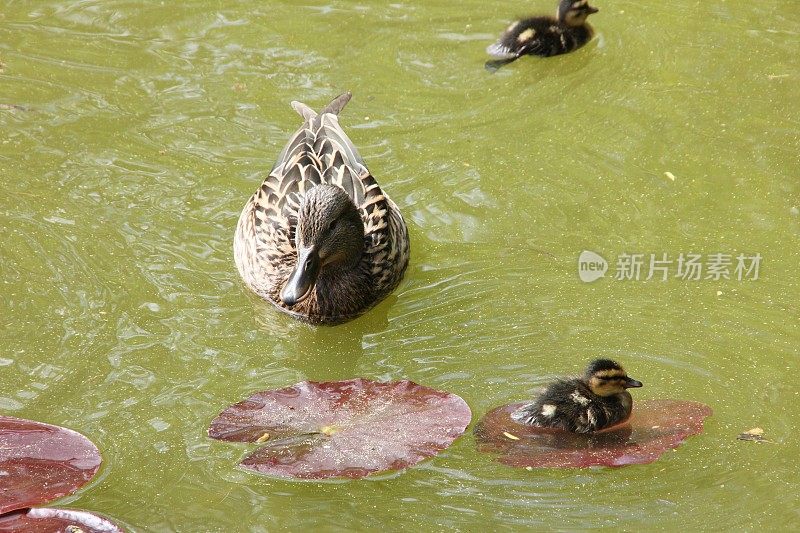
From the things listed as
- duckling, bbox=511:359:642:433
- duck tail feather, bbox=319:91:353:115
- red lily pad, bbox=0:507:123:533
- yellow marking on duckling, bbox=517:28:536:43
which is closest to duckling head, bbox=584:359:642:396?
duckling, bbox=511:359:642:433

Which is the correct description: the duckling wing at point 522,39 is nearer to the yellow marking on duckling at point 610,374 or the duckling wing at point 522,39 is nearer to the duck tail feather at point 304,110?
the duck tail feather at point 304,110

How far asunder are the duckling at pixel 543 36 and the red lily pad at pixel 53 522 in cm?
417

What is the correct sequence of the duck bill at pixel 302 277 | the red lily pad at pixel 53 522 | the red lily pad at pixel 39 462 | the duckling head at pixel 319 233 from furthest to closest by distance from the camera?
1. the duckling head at pixel 319 233
2. the duck bill at pixel 302 277
3. the red lily pad at pixel 39 462
4. the red lily pad at pixel 53 522

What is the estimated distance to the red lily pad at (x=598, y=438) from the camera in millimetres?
4215

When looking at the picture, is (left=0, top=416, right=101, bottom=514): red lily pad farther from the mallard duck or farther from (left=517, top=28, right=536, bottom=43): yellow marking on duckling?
(left=517, top=28, right=536, bottom=43): yellow marking on duckling

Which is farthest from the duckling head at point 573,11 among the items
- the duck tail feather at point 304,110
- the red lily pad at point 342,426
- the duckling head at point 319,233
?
the red lily pad at point 342,426

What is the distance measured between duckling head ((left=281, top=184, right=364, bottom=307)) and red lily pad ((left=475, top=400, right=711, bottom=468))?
1.06 meters

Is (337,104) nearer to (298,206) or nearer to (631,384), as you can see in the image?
(298,206)

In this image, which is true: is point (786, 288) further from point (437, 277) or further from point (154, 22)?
point (154, 22)

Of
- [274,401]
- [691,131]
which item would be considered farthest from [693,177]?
[274,401]

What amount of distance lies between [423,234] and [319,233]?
2.79 ft

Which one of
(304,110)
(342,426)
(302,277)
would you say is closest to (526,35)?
(304,110)

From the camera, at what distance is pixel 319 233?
5.18m

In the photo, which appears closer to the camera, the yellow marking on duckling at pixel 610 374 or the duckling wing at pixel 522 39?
the yellow marking on duckling at pixel 610 374
